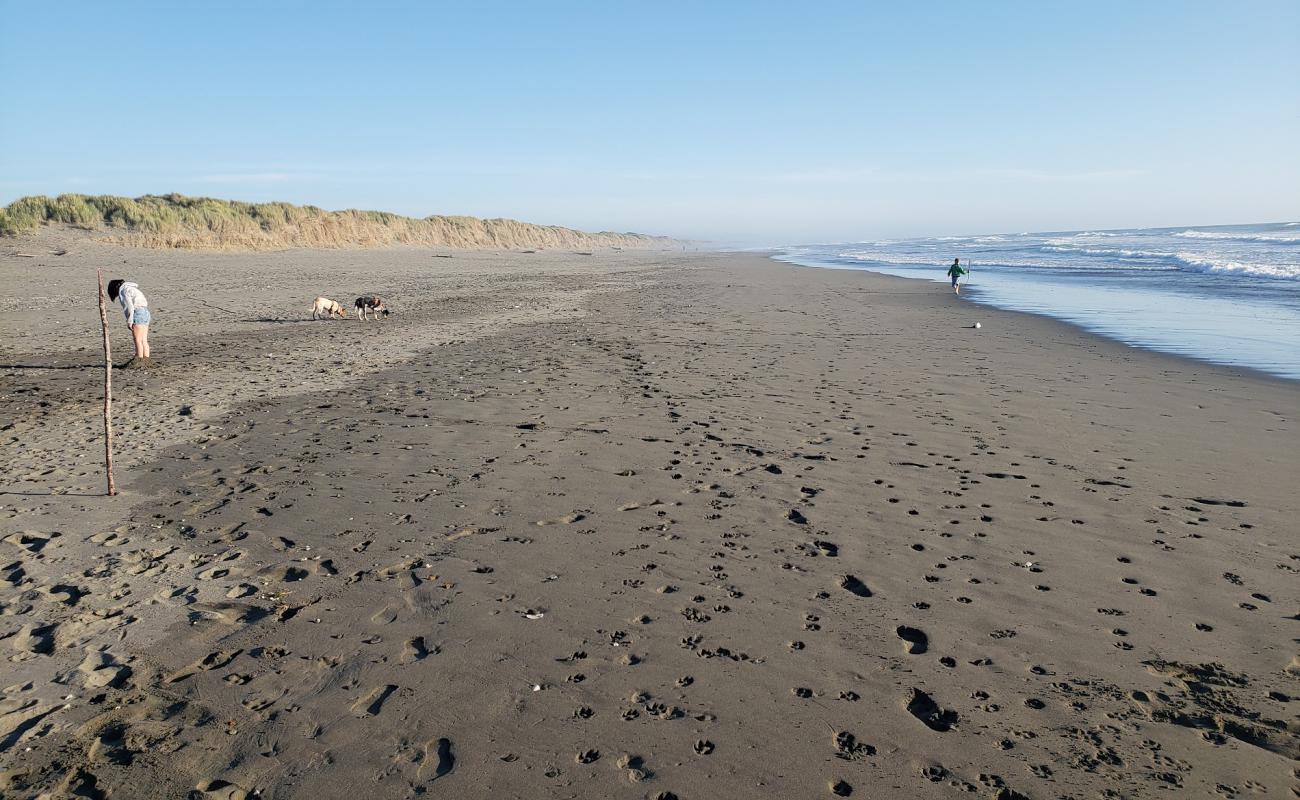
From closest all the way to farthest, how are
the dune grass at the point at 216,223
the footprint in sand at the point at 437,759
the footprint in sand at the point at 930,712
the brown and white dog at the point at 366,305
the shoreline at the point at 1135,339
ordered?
1. the footprint in sand at the point at 437,759
2. the footprint in sand at the point at 930,712
3. the shoreline at the point at 1135,339
4. the brown and white dog at the point at 366,305
5. the dune grass at the point at 216,223

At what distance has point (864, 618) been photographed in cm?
423

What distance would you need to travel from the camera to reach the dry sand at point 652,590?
10.2 feet

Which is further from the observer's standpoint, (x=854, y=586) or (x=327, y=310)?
(x=327, y=310)

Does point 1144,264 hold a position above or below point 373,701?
above

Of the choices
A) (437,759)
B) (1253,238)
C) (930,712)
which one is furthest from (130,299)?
(1253,238)

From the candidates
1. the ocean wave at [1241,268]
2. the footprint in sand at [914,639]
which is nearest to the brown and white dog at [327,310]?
the footprint in sand at [914,639]

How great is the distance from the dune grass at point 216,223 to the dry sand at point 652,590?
38044mm

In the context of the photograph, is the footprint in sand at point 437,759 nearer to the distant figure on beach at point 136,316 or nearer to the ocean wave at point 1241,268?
the distant figure on beach at point 136,316

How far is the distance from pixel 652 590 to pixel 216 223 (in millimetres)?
52904

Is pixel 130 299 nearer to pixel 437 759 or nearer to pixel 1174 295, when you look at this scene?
pixel 437 759

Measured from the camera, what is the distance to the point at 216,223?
1844 inches

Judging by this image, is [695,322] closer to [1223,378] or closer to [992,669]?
[1223,378]

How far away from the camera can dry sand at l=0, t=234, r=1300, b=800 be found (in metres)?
3.11

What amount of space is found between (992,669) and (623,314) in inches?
657
